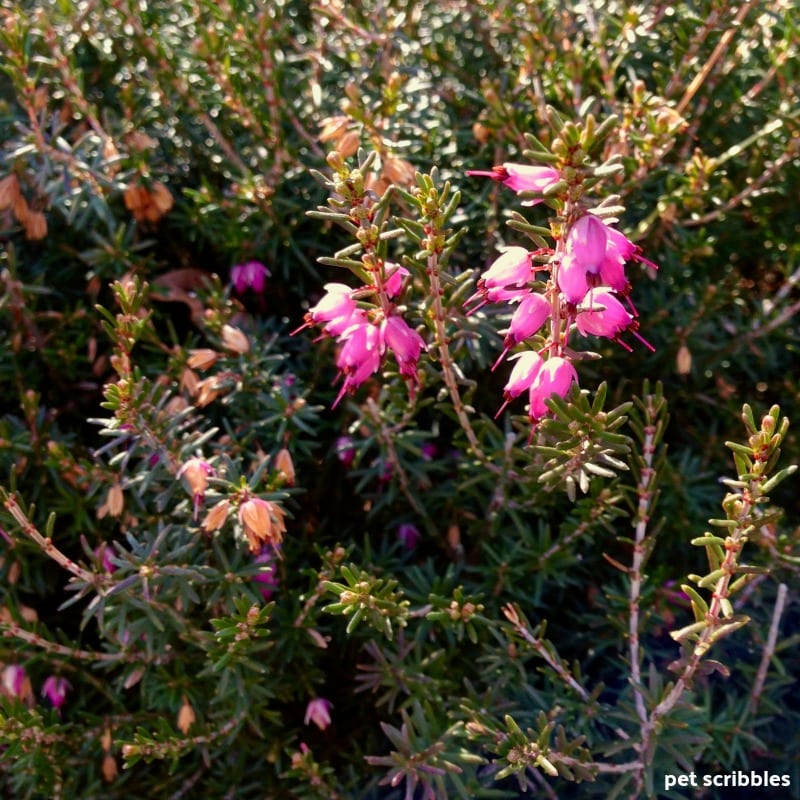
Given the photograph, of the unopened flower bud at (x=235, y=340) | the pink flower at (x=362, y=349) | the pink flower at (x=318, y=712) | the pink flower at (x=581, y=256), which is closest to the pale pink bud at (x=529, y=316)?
the pink flower at (x=581, y=256)

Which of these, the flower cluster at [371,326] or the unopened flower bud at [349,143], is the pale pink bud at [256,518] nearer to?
the flower cluster at [371,326]

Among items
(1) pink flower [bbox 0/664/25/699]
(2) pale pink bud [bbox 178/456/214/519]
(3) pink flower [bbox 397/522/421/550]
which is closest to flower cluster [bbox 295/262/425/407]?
(2) pale pink bud [bbox 178/456/214/519]

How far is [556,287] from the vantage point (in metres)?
1.45

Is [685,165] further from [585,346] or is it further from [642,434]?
[642,434]

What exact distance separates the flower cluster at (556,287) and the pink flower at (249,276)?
135 cm

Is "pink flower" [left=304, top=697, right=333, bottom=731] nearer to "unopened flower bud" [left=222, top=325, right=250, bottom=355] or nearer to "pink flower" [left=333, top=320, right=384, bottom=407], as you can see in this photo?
"unopened flower bud" [left=222, top=325, right=250, bottom=355]

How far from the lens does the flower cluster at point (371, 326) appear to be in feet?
5.39

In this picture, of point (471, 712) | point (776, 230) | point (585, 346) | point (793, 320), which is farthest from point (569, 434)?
point (776, 230)

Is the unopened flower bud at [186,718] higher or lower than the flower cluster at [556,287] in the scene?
lower

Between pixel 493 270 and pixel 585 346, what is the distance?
3.83 ft

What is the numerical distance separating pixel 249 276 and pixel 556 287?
157 centimetres

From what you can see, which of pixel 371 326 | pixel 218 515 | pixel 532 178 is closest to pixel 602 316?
pixel 532 178

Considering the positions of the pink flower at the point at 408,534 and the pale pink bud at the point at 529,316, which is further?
the pink flower at the point at 408,534

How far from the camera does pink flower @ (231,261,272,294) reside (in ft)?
9.14
